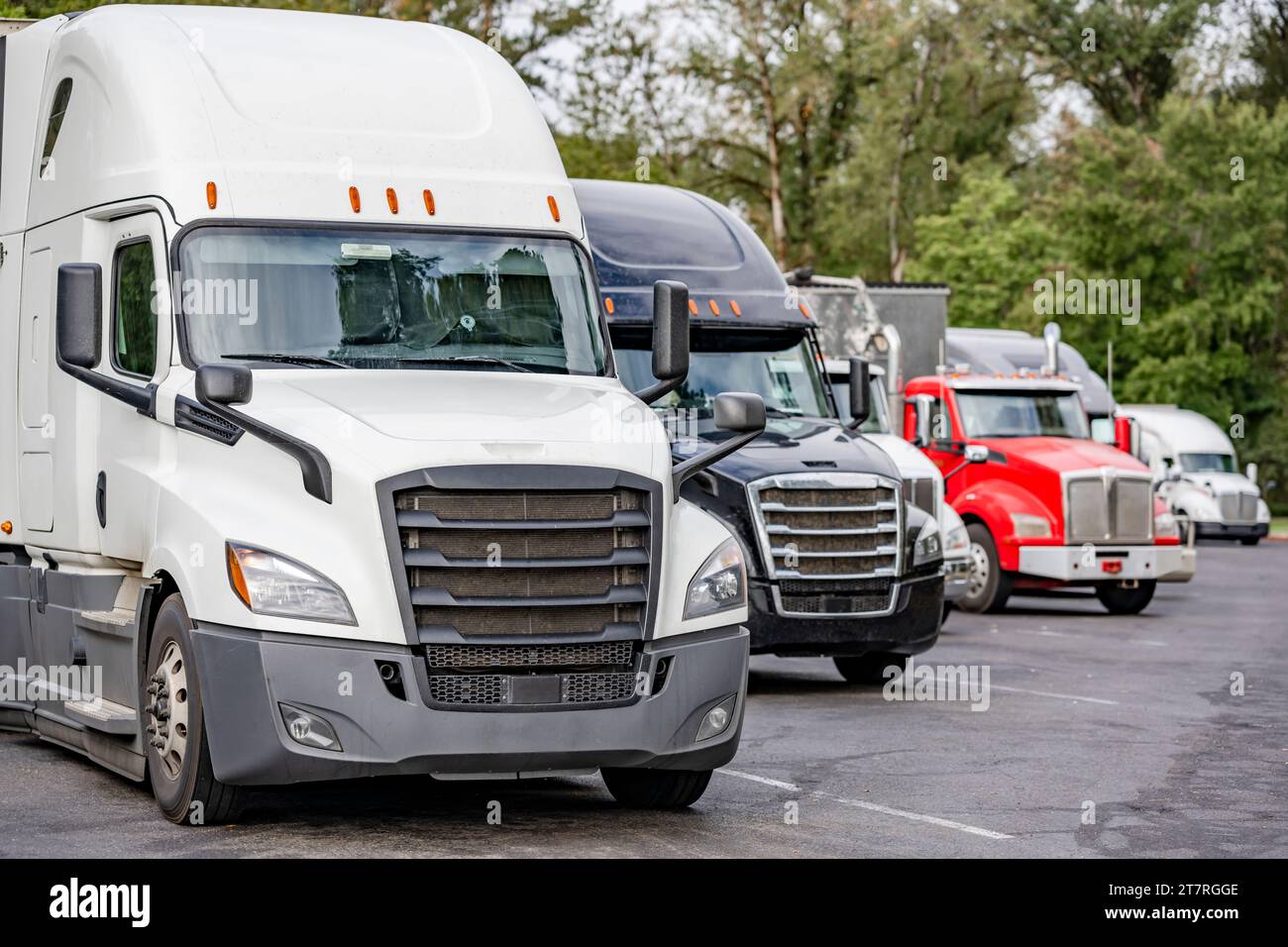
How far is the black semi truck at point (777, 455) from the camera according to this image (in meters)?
14.5

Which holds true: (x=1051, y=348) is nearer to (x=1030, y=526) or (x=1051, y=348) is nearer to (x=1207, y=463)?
(x=1030, y=526)

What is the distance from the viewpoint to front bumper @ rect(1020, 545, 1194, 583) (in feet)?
75.4

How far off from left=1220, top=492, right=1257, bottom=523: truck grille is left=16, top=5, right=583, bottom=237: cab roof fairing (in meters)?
34.1

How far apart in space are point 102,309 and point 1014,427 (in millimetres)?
15713

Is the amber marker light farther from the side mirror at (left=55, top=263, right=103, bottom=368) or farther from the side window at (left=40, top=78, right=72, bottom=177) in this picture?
the side window at (left=40, top=78, right=72, bottom=177)

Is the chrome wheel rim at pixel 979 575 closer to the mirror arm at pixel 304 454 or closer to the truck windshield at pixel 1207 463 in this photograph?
the mirror arm at pixel 304 454

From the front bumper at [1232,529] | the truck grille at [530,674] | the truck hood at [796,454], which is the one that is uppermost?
the truck hood at [796,454]

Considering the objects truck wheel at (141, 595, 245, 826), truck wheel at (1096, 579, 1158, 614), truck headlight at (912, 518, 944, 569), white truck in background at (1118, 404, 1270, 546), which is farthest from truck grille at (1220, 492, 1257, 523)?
truck wheel at (141, 595, 245, 826)

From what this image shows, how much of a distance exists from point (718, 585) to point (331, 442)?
6.01 ft

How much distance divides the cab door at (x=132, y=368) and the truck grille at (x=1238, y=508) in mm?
35382

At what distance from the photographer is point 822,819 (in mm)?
9430

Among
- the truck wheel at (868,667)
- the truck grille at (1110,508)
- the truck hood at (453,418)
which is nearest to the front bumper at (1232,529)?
the truck grille at (1110,508)

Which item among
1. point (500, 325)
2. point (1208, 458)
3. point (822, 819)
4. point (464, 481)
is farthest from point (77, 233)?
point (1208, 458)

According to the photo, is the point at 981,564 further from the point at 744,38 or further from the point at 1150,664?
the point at 744,38
